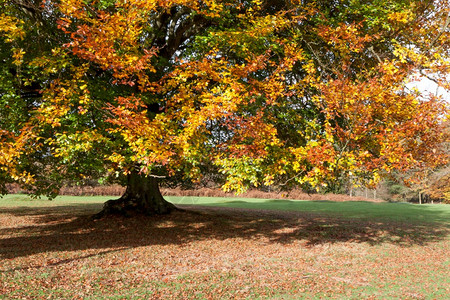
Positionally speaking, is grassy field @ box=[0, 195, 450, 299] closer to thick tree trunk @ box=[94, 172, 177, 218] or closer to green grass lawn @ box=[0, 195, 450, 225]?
thick tree trunk @ box=[94, 172, 177, 218]

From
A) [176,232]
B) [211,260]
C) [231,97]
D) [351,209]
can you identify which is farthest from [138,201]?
[351,209]

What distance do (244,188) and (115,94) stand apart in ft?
17.1

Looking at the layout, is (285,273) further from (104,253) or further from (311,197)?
(311,197)

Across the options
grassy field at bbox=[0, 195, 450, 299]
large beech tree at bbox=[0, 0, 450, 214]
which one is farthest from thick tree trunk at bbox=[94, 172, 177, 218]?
large beech tree at bbox=[0, 0, 450, 214]

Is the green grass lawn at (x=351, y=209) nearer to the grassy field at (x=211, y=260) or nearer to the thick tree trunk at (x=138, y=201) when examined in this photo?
the grassy field at (x=211, y=260)

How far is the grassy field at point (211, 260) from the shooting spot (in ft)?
25.5

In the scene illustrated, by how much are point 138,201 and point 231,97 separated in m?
10.2

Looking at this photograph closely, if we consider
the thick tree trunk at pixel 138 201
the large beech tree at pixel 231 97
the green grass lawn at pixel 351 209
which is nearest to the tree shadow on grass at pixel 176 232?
the thick tree trunk at pixel 138 201

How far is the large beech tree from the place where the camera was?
9109mm

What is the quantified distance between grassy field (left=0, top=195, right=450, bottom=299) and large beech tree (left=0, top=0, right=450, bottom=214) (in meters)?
2.44

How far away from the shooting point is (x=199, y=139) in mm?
9422

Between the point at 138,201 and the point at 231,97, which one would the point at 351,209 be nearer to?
the point at 138,201

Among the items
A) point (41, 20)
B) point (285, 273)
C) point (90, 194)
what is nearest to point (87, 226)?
point (41, 20)

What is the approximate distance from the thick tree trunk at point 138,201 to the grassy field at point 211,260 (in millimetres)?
618
